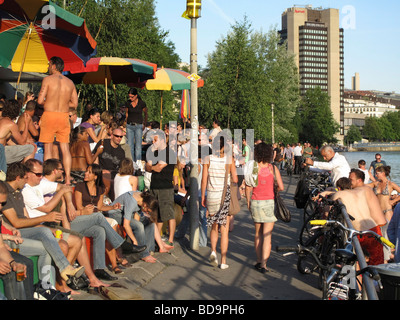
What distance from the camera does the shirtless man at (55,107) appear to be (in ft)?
32.5

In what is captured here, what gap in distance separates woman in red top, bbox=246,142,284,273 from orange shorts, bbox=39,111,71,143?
320cm

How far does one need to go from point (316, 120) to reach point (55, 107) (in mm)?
132872

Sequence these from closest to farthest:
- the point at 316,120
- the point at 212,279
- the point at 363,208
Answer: the point at 363,208, the point at 212,279, the point at 316,120

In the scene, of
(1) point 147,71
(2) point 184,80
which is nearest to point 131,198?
(1) point 147,71

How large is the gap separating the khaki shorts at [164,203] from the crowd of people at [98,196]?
18 mm

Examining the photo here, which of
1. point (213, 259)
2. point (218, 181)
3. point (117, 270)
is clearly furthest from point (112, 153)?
point (117, 270)

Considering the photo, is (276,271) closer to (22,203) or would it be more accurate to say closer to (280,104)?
(22,203)

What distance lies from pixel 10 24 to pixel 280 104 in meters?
52.7

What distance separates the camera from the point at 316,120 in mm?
139375

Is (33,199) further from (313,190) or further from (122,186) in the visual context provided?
(313,190)

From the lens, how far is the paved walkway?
26.0 feet

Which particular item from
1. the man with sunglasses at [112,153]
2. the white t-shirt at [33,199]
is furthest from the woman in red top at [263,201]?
the white t-shirt at [33,199]

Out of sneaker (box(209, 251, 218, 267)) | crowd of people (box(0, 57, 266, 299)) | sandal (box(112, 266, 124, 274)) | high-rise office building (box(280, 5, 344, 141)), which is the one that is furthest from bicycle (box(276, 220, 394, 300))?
high-rise office building (box(280, 5, 344, 141))

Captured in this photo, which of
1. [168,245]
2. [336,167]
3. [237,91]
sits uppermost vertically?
[237,91]
